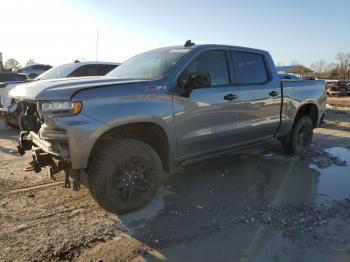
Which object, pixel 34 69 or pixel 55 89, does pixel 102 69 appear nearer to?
pixel 55 89

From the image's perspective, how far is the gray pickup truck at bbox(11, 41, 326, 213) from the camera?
3.81 meters

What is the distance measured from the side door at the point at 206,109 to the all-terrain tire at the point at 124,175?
1.72 ft

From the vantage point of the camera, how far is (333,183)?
5516mm

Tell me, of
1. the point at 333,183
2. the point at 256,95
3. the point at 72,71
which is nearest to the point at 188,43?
the point at 256,95

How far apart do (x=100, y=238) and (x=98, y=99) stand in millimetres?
1411

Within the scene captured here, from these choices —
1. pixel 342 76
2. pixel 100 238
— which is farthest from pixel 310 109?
pixel 342 76

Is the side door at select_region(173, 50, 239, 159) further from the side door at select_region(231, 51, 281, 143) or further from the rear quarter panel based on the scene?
the rear quarter panel

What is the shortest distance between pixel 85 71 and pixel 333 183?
6.53 metres

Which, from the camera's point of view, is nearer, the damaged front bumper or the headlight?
the headlight

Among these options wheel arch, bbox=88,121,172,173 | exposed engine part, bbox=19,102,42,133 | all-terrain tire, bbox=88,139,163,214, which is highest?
exposed engine part, bbox=19,102,42,133

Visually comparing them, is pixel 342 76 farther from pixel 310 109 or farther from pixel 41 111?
pixel 41 111

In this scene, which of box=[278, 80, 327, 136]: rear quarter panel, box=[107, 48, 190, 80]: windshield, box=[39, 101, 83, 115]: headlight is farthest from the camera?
box=[278, 80, 327, 136]: rear quarter panel

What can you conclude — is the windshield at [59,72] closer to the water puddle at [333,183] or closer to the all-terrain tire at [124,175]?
the all-terrain tire at [124,175]

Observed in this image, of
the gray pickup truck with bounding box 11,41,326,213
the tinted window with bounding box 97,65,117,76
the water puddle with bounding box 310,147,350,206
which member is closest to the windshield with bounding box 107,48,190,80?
the gray pickup truck with bounding box 11,41,326,213
